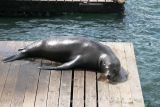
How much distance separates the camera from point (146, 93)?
894cm

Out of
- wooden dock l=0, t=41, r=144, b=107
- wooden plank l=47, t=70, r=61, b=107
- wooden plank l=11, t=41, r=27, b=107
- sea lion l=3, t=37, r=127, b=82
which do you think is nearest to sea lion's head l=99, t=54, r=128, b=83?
sea lion l=3, t=37, r=127, b=82

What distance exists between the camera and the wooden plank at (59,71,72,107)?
6.34 meters

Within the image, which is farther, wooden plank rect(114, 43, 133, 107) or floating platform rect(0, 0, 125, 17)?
floating platform rect(0, 0, 125, 17)

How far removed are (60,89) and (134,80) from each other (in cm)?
116

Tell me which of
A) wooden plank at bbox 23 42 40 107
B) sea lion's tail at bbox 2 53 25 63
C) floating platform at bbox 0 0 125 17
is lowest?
floating platform at bbox 0 0 125 17

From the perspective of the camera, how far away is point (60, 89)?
21.9 ft

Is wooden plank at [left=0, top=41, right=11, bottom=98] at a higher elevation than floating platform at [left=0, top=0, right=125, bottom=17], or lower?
higher

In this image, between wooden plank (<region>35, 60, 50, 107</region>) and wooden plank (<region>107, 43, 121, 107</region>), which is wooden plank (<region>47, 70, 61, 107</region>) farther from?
wooden plank (<region>107, 43, 121, 107</region>)

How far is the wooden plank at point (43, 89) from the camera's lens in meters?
6.33

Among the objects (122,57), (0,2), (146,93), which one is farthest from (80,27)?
(122,57)

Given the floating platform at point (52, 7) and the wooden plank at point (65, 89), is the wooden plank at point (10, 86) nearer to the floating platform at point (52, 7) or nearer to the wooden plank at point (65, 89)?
the wooden plank at point (65, 89)

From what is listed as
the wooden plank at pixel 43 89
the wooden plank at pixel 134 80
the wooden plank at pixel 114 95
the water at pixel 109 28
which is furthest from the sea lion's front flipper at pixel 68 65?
the water at pixel 109 28

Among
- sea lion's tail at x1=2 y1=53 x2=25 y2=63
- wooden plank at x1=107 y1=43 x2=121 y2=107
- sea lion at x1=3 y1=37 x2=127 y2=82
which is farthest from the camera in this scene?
sea lion's tail at x1=2 y1=53 x2=25 y2=63

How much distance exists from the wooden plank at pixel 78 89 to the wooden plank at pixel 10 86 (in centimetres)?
90
